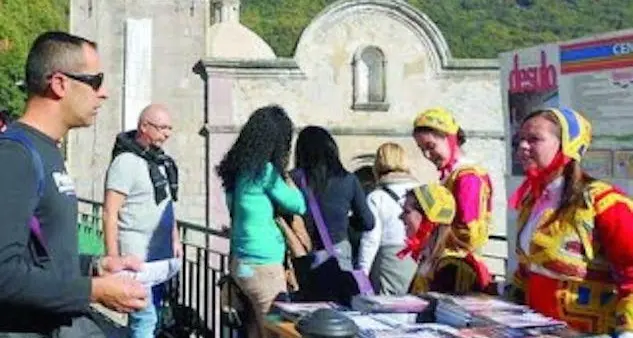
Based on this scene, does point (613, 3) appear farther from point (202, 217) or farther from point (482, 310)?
point (482, 310)

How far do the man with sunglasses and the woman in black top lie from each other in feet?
9.25

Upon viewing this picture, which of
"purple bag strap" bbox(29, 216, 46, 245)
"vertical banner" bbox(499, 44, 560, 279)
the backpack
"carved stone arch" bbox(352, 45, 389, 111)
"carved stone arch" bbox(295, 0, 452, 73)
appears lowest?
"purple bag strap" bbox(29, 216, 46, 245)

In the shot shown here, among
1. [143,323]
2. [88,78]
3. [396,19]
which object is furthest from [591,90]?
[396,19]

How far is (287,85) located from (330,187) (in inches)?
387

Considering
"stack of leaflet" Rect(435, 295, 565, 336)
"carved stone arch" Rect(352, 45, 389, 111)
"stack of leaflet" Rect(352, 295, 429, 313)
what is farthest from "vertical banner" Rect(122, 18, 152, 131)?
"stack of leaflet" Rect(435, 295, 565, 336)

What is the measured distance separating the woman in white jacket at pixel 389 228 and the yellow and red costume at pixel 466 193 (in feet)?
5.54

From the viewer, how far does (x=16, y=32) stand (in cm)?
3716

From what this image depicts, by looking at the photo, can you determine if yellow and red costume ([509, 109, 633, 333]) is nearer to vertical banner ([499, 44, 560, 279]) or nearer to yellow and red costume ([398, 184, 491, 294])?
yellow and red costume ([398, 184, 491, 294])

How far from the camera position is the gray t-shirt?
18.6ft

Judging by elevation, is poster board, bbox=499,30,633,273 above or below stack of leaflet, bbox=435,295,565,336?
above

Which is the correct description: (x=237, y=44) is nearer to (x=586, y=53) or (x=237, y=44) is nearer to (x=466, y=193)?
(x=586, y=53)

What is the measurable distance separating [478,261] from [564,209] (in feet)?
2.98

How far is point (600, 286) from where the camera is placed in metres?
3.50

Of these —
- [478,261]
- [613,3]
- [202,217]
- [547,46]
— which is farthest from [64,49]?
[613,3]
